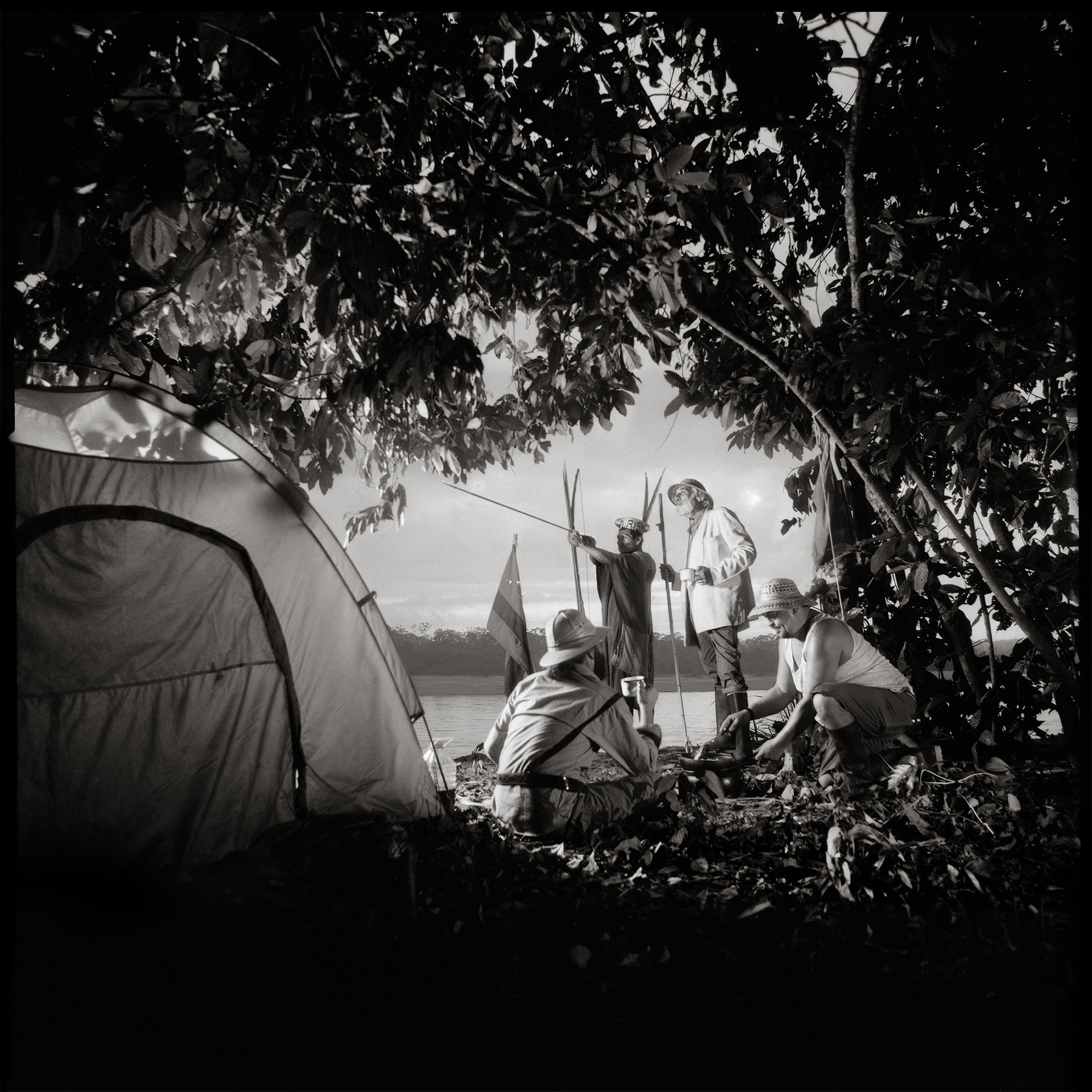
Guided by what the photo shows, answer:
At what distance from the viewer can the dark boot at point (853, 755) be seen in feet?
12.9

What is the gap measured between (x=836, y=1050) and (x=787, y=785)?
234cm

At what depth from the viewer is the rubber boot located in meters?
4.98

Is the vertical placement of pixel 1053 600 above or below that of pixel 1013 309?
below

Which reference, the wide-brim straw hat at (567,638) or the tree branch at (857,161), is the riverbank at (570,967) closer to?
the wide-brim straw hat at (567,638)

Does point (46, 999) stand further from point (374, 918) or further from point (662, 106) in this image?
point (662, 106)

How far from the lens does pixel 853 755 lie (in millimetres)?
3957

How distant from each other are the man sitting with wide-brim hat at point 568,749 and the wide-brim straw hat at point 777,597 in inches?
39.3

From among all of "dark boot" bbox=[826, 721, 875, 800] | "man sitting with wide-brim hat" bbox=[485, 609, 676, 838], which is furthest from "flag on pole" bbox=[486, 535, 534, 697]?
"dark boot" bbox=[826, 721, 875, 800]

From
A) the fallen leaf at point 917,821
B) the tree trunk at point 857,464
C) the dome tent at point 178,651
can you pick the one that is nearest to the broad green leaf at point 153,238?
the dome tent at point 178,651

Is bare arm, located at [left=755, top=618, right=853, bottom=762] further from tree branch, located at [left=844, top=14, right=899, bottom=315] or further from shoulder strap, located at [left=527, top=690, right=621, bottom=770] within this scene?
tree branch, located at [left=844, top=14, right=899, bottom=315]

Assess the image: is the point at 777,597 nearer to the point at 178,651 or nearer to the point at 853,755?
the point at 853,755

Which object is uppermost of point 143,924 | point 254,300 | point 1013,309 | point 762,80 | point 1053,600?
point 762,80

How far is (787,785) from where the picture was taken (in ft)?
13.7

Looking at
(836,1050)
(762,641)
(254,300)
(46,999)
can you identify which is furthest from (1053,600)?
(762,641)
